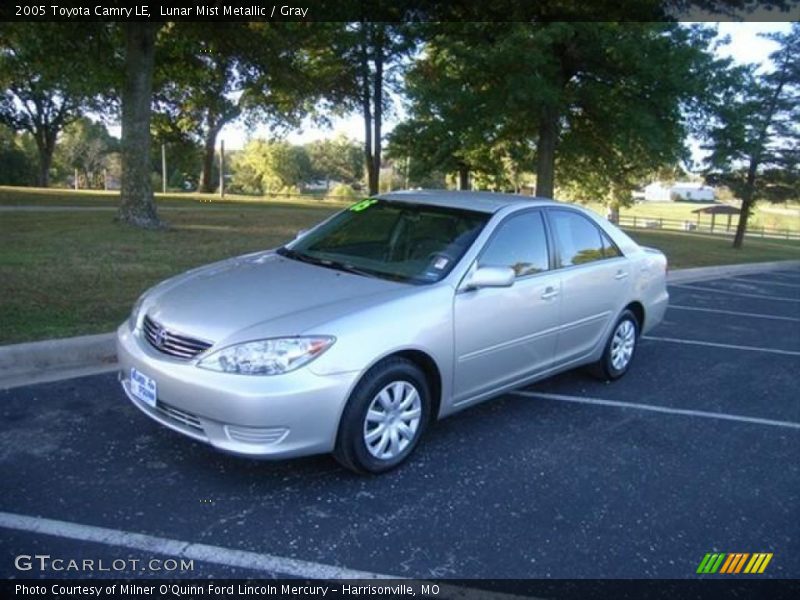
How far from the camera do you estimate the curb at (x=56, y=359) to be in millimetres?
4598

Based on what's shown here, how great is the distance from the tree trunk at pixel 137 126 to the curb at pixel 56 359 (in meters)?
7.34

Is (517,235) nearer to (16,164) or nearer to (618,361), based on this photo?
(618,361)

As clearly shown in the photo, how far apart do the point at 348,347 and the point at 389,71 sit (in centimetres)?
2258

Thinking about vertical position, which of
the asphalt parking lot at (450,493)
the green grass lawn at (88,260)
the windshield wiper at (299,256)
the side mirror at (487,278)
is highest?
the windshield wiper at (299,256)

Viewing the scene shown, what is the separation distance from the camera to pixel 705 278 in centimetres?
1334

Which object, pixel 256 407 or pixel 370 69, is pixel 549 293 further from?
pixel 370 69

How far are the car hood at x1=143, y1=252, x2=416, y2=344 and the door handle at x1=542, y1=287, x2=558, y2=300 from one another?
3.80 feet

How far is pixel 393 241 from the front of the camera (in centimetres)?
431

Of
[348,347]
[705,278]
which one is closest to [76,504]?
[348,347]

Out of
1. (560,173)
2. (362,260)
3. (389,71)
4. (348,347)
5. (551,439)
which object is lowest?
(551,439)

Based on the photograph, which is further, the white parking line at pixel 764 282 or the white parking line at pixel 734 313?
the white parking line at pixel 764 282

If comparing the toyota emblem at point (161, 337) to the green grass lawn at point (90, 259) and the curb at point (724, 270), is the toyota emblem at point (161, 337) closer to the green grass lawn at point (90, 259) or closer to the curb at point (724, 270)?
the green grass lawn at point (90, 259)

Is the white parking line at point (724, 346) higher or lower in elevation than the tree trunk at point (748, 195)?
lower

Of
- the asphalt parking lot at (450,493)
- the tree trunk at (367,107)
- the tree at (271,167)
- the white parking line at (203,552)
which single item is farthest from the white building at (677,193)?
the white parking line at (203,552)
